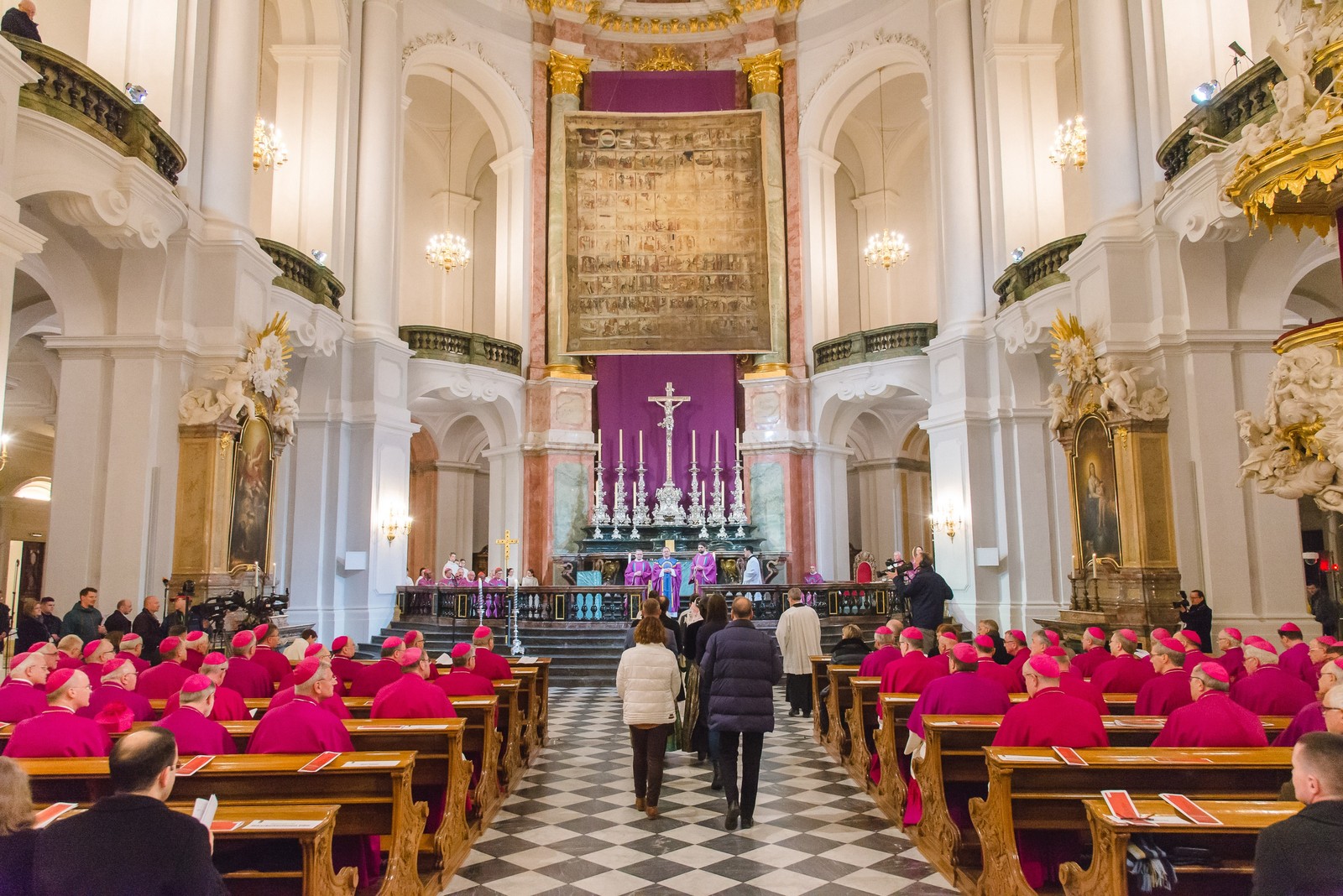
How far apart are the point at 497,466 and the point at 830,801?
16.1m

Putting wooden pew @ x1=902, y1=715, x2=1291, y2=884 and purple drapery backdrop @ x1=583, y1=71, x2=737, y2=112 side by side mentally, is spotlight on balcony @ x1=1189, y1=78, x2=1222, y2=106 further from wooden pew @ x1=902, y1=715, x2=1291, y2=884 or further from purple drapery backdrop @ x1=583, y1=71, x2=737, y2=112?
purple drapery backdrop @ x1=583, y1=71, x2=737, y2=112

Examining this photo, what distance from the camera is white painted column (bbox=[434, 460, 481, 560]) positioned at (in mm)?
26328

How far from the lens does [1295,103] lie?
6.64 meters

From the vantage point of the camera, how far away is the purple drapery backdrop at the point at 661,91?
23594 millimetres

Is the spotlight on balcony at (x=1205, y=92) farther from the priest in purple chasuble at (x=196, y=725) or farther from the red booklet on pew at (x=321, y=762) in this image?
the priest in purple chasuble at (x=196, y=725)

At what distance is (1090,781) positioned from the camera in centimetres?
433

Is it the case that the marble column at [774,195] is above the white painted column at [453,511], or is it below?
above

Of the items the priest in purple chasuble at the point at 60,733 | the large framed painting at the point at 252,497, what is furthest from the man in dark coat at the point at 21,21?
the priest in purple chasuble at the point at 60,733

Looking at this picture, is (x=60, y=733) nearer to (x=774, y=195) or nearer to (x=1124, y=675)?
(x=1124, y=675)

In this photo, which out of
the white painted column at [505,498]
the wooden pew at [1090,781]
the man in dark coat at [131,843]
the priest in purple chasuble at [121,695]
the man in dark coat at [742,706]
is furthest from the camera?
the white painted column at [505,498]

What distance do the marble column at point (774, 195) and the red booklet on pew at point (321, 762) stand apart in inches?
710

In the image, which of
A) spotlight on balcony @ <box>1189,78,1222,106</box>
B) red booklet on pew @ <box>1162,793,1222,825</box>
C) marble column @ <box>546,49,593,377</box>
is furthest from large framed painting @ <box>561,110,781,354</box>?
red booklet on pew @ <box>1162,793,1222,825</box>

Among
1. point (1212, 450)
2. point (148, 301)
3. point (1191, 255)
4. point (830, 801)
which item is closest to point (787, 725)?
point (830, 801)

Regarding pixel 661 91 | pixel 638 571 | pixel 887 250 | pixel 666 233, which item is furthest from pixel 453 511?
pixel 887 250
